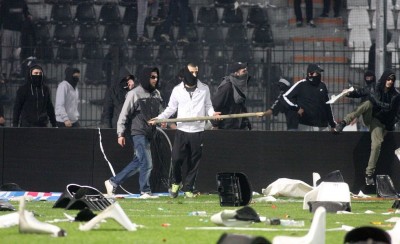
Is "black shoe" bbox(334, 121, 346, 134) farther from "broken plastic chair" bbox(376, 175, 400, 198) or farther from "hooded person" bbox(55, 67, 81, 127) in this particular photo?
"hooded person" bbox(55, 67, 81, 127)

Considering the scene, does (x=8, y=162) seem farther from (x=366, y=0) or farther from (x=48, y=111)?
(x=366, y=0)

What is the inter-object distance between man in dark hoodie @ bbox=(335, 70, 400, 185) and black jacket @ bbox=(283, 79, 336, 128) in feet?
3.44

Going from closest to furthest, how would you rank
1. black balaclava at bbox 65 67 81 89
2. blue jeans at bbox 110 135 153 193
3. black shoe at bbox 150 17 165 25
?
blue jeans at bbox 110 135 153 193 → black balaclava at bbox 65 67 81 89 → black shoe at bbox 150 17 165 25

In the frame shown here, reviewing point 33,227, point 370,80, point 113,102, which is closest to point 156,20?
point 113,102

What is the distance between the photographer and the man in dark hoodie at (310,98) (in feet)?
77.4

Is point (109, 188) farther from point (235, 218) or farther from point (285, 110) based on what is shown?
point (235, 218)

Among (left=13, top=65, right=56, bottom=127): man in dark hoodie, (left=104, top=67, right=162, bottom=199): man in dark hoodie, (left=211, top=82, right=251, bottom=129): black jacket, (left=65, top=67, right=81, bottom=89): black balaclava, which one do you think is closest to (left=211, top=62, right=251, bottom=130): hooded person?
(left=211, top=82, right=251, bottom=129): black jacket

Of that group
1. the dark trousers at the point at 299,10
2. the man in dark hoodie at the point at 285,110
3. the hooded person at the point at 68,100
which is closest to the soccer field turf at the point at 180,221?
the man in dark hoodie at the point at 285,110

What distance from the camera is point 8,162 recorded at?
2239 cm

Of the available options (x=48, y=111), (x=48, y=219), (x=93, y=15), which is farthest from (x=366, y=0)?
(x=48, y=219)

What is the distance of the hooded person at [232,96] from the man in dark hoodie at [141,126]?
161 cm

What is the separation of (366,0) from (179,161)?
8.27 metres

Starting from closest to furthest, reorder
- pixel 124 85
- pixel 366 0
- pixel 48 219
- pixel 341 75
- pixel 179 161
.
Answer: pixel 48 219 → pixel 179 161 → pixel 124 85 → pixel 341 75 → pixel 366 0

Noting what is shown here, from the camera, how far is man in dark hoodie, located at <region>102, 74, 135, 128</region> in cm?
2327
